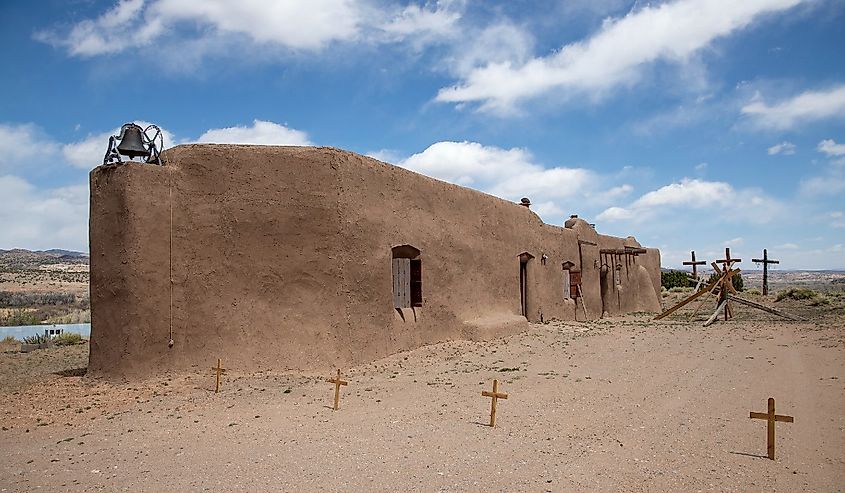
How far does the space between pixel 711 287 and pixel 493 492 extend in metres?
19.0

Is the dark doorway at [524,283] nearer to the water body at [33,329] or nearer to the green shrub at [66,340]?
the green shrub at [66,340]

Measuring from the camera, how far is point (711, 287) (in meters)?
22.2

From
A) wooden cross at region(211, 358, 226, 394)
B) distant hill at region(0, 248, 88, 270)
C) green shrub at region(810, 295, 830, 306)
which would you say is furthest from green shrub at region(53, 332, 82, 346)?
distant hill at region(0, 248, 88, 270)

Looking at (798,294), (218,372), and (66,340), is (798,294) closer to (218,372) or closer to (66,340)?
(218,372)

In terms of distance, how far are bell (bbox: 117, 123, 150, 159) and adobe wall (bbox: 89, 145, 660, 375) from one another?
487mm

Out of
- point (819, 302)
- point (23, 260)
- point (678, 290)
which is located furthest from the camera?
point (23, 260)

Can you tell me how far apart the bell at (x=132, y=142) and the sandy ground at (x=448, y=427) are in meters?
4.13

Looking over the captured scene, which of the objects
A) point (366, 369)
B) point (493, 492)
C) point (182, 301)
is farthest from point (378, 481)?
point (182, 301)

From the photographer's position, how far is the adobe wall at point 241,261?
10.9 metres

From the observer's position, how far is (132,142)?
11.5 metres

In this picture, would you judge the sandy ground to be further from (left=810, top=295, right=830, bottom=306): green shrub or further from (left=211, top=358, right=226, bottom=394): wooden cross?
(left=810, top=295, right=830, bottom=306): green shrub

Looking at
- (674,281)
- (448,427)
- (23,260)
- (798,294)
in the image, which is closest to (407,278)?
(448,427)

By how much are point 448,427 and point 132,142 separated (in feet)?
25.6

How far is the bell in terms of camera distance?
11.5 metres
